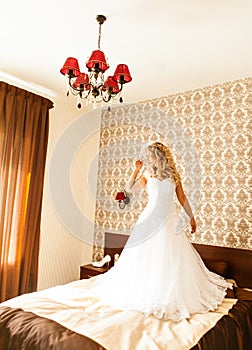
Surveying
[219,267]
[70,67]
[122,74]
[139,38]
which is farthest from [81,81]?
[219,267]

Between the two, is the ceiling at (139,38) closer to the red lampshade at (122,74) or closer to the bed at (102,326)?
the red lampshade at (122,74)

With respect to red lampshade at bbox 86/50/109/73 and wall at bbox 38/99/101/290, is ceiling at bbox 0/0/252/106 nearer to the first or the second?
red lampshade at bbox 86/50/109/73

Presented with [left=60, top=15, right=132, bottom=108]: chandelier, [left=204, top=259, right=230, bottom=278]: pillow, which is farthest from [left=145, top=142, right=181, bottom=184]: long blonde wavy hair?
[left=204, top=259, right=230, bottom=278]: pillow

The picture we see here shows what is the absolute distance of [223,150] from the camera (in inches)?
123

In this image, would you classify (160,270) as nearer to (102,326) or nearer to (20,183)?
(102,326)

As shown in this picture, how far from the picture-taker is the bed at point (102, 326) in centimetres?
154

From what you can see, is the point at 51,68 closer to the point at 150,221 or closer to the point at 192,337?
the point at 150,221

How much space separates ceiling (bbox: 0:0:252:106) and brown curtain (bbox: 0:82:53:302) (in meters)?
0.34

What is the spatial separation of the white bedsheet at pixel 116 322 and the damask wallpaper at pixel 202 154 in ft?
3.31

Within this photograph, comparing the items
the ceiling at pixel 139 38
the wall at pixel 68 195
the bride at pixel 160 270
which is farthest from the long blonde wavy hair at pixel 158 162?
the wall at pixel 68 195

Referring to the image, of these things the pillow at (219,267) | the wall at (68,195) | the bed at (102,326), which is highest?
the wall at (68,195)

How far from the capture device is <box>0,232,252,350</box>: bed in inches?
60.8

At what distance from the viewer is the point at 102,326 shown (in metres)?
1.64

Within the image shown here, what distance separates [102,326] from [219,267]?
1.52m
